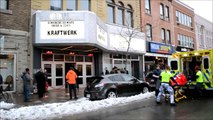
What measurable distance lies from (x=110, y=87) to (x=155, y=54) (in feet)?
56.6

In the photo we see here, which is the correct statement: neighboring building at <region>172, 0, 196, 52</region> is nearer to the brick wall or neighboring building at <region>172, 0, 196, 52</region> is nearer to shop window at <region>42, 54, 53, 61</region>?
shop window at <region>42, 54, 53, 61</region>

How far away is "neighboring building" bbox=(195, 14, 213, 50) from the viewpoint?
144ft

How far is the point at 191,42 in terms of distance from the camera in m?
40.6

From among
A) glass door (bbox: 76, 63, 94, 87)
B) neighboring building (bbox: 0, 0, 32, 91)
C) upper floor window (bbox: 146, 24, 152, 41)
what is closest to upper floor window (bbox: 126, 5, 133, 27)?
upper floor window (bbox: 146, 24, 152, 41)

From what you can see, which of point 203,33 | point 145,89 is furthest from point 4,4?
point 203,33

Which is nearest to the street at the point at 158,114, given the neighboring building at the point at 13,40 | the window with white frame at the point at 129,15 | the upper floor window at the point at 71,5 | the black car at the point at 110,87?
the black car at the point at 110,87

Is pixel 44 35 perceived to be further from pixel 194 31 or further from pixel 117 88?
pixel 194 31

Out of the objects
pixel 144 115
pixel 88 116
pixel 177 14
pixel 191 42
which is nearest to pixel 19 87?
pixel 88 116

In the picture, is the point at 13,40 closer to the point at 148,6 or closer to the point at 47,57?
the point at 47,57

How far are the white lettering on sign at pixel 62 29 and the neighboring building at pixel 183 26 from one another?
69.4 ft

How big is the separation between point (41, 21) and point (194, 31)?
30765 millimetres

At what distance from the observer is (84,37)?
57.7 feet

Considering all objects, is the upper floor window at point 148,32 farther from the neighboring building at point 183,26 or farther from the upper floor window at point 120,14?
the neighboring building at point 183,26

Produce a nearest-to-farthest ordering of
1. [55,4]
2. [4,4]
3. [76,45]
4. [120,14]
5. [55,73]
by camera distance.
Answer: [4,4] → [76,45] → [55,4] → [55,73] → [120,14]
